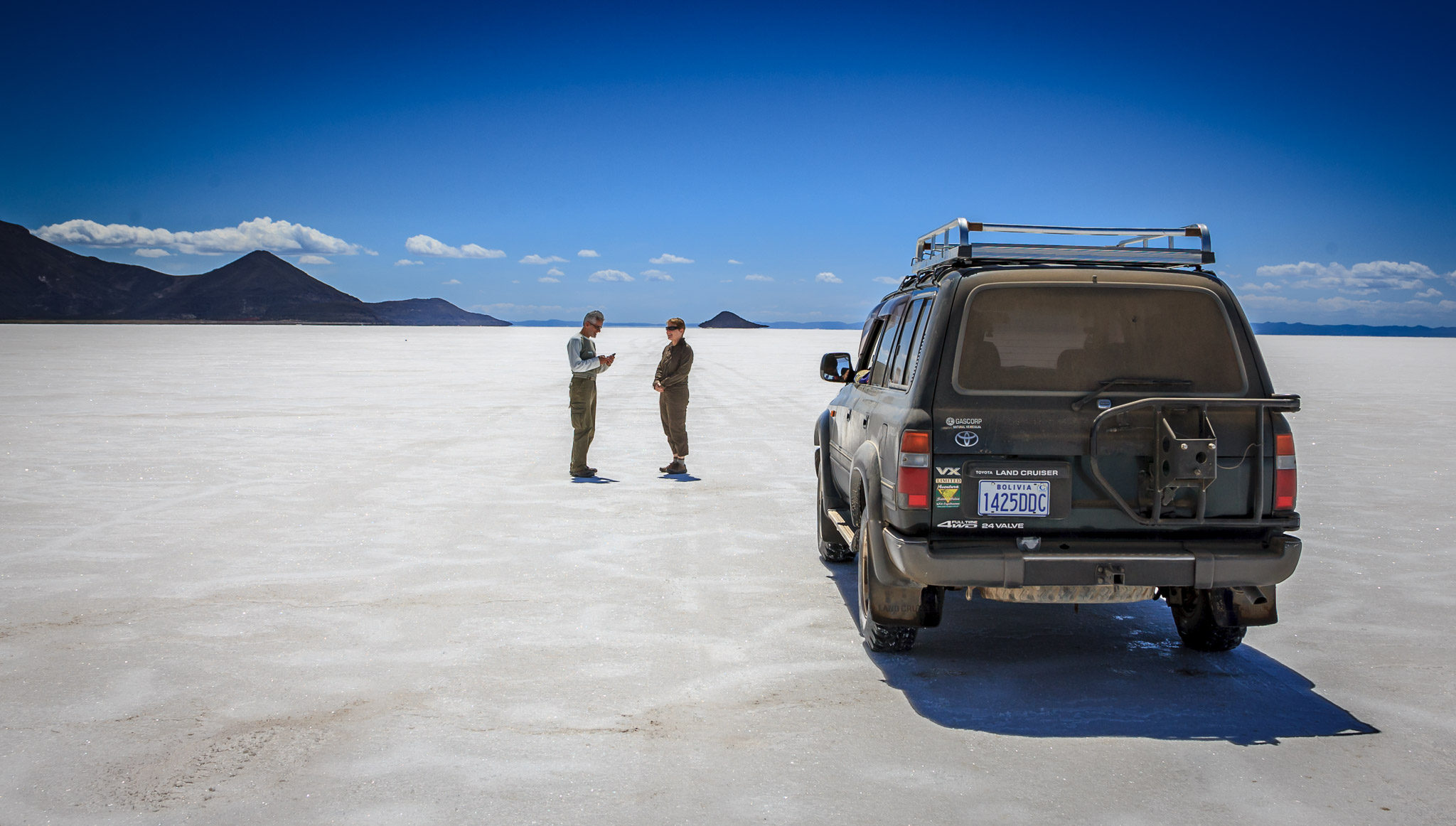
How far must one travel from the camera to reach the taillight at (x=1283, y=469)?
459 cm

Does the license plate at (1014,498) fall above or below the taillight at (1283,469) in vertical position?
below

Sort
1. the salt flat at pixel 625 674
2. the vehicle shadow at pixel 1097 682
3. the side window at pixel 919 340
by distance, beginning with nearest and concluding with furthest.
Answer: the salt flat at pixel 625 674 → the vehicle shadow at pixel 1097 682 → the side window at pixel 919 340

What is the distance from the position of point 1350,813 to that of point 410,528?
23.0 ft

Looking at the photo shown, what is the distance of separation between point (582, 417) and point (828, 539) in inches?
188

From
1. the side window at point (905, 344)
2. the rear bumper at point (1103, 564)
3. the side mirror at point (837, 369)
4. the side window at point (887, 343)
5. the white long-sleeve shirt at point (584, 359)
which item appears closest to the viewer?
the rear bumper at point (1103, 564)

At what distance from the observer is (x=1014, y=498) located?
4566mm

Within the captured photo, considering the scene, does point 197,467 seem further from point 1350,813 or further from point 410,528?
point 1350,813

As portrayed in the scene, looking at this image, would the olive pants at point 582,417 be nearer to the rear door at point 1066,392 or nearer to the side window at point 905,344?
the side window at point 905,344

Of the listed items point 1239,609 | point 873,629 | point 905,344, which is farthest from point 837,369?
point 1239,609

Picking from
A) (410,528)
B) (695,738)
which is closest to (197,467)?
(410,528)

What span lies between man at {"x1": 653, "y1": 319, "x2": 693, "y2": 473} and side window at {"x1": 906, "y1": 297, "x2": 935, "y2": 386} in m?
6.31

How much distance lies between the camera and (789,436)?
1543 centimetres

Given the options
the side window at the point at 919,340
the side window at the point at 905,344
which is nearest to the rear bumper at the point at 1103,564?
the side window at the point at 919,340

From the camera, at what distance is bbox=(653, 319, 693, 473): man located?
37.8 ft
